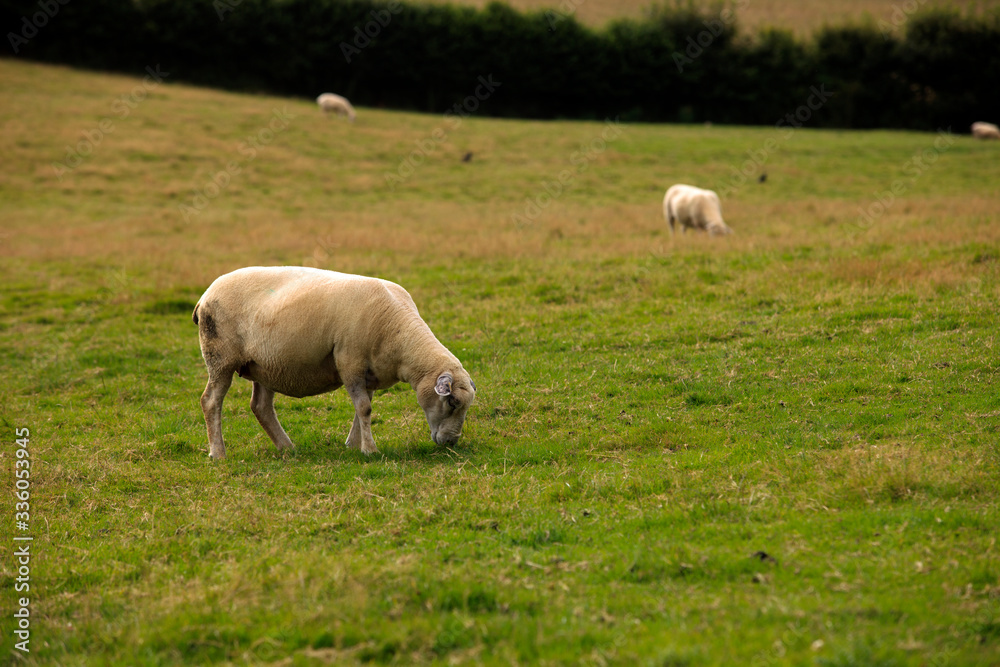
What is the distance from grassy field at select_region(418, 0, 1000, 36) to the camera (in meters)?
56.3

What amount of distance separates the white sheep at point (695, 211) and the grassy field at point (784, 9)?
127 feet

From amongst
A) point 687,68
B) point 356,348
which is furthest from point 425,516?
point 687,68

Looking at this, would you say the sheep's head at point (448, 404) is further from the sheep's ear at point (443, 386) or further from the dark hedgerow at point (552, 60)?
the dark hedgerow at point (552, 60)

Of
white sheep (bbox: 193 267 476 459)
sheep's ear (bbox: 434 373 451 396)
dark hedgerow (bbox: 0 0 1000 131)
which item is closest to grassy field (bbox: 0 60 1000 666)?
white sheep (bbox: 193 267 476 459)

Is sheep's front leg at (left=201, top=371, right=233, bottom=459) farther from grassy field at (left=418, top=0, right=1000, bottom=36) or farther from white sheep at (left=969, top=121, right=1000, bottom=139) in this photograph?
grassy field at (left=418, top=0, right=1000, bottom=36)

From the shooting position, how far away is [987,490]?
6.00 m

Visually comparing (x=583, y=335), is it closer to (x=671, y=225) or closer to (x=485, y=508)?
(x=485, y=508)

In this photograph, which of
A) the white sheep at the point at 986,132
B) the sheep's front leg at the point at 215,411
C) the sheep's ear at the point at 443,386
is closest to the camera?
the sheep's ear at the point at 443,386

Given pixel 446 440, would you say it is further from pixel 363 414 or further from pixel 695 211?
pixel 695 211

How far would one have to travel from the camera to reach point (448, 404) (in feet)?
27.0

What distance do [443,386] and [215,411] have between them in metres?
2.71

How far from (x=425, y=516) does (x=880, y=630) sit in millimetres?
3457

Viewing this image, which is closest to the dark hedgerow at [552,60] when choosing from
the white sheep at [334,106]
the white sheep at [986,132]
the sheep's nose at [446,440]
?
the white sheep at [986,132]

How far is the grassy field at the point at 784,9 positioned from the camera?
56281 millimetres
